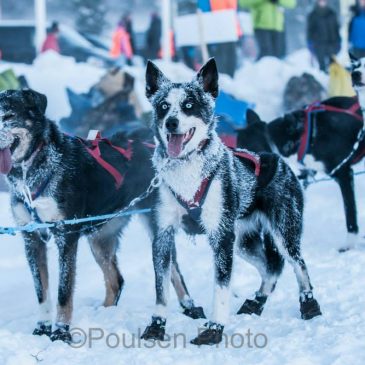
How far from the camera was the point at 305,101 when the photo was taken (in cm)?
907

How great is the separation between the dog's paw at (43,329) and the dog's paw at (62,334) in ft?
0.32

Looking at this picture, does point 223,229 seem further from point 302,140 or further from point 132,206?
point 302,140

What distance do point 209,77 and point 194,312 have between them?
1291mm

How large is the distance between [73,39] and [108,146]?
30.9ft

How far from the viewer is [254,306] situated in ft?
11.5

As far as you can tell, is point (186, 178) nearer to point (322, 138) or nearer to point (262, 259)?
point (262, 259)

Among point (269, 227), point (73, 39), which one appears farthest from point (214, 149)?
point (73, 39)

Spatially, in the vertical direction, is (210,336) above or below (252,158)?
below

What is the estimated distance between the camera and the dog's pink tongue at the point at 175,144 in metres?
2.90

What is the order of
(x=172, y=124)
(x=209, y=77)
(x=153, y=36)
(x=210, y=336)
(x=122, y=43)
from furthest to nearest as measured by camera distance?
(x=122, y=43) → (x=153, y=36) → (x=209, y=77) → (x=210, y=336) → (x=172, y=124)

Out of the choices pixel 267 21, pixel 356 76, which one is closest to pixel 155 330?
pixel 356 76

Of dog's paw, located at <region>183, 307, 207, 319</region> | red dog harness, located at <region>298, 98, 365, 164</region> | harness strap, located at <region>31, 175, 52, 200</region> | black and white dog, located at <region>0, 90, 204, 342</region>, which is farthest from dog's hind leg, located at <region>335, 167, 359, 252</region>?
harness strap, located at <region>31, 175, 52, 200</region>

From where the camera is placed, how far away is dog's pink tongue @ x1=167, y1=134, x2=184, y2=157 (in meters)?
2.90

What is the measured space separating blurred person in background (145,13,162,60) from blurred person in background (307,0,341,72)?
130 inches
